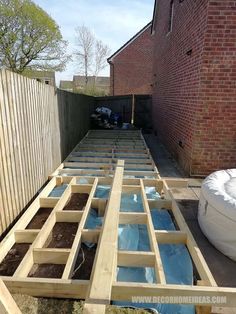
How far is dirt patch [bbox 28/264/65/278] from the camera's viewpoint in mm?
2256

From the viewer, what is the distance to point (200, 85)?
4402 mm

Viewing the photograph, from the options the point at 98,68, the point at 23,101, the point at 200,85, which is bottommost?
the point at 23,101

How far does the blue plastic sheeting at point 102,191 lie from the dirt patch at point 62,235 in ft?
2.88

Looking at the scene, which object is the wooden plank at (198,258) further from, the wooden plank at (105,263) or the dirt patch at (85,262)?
the dirt patch at (85,262)

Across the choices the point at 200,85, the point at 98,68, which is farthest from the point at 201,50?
the point at 98,68

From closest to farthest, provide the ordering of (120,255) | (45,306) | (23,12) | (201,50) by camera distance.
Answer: (45,306) → (120,255) → (201,50) → (23,12)

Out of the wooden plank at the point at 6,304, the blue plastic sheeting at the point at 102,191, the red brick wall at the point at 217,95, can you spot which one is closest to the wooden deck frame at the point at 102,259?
the wooden plank at the point at 6,304

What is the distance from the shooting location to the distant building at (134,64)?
16594 millimetres

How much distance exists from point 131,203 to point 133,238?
2.79 feet

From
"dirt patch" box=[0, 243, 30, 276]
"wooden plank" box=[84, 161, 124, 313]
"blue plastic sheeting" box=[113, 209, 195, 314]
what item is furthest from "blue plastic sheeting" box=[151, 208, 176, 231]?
"dirt patch" box=[0, 243, 30, 276]

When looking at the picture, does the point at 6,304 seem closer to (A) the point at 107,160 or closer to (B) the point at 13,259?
(B) the point at 13,259

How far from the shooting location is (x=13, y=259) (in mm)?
2451

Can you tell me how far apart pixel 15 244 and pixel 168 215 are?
6.49ft

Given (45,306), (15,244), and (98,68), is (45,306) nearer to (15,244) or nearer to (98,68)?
(15,244)
